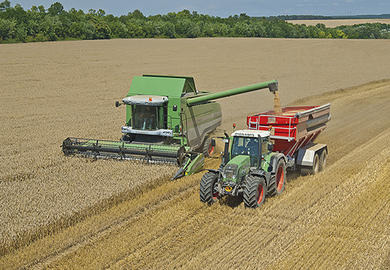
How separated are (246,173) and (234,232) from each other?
1.81m

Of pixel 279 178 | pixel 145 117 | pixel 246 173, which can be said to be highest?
pixel 145 117

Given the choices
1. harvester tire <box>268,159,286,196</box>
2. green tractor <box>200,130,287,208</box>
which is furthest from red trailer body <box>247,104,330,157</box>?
green tractor <box>200,130,287,208</box>

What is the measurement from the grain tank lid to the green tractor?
12.3ft

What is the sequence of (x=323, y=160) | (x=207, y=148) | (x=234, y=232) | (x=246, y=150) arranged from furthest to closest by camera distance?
(x=207, y=148), (x=323, y=160), (x=246, y=150), (x=234, y=232)

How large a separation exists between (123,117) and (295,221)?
14.8 m

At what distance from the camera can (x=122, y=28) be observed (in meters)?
60.9

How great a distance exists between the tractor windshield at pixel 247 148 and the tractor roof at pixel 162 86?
12.8 feet

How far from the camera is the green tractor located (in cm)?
998

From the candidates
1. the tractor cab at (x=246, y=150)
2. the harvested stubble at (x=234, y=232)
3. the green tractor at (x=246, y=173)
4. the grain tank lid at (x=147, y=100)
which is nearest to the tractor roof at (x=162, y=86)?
the grain tank lid at (x=147, y=100)

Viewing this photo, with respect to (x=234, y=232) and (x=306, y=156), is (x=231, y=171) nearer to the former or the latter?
(x=234, y=232)

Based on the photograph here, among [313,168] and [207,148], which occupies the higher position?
[313,168]

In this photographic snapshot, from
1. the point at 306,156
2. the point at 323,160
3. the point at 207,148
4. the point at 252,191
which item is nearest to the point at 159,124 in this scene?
the point at 207,148

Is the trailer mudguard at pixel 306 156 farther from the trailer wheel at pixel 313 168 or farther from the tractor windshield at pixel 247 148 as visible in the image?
the tractor windshield at pixel 247 148

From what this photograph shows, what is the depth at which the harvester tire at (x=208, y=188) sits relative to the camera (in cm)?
→ 1029
